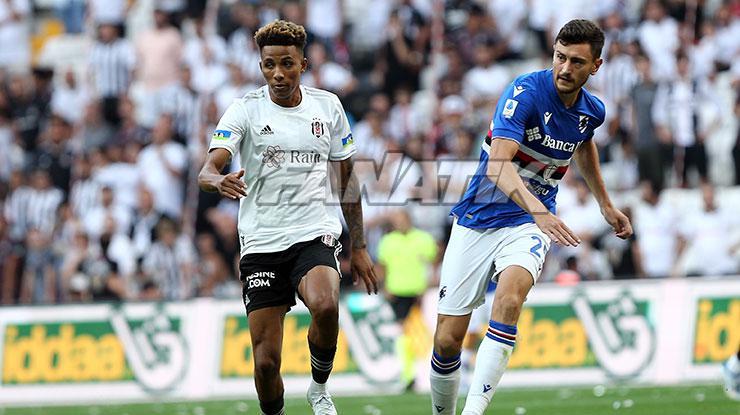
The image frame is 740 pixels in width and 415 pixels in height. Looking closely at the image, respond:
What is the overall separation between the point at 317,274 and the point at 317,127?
1.07 m

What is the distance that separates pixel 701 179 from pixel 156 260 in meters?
7.81

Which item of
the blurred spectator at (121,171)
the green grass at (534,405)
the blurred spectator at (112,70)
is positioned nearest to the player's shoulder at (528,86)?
the green grass at (534,405)

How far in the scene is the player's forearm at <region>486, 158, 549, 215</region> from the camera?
29.3ft

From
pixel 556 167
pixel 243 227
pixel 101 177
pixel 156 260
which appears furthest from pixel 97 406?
pixel 556 167

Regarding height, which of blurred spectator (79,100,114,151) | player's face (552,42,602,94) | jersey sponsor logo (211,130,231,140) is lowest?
blurred spectator (79,100,114,151)

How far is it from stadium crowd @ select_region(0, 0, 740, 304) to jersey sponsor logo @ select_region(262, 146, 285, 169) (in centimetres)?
Answer: 844

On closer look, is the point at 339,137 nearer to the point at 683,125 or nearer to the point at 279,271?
the point at 279,271

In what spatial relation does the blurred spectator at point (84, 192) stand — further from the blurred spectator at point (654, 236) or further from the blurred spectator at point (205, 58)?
the blurred spectator at point (654, 236)

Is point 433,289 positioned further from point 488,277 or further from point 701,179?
point 488,277

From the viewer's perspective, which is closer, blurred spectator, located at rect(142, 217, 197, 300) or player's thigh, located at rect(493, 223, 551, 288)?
player's thigh, located at rect(493, 223, 551, 288)

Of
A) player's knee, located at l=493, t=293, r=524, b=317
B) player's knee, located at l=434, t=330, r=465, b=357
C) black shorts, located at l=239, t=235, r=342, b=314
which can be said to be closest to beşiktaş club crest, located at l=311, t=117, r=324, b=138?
black shorts, located at l=239, t=235, r=342, b=314

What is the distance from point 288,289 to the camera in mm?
9578

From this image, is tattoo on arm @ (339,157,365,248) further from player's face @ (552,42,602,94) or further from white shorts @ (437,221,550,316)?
player's face @ (552,42,602,94)

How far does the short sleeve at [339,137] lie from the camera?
984 cm
